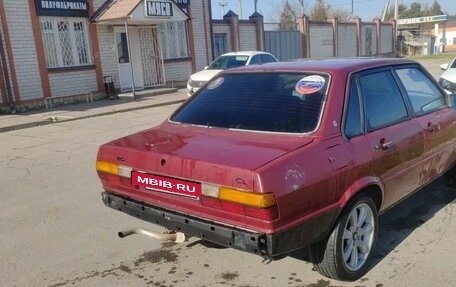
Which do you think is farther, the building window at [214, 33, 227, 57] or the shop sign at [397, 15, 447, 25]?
the shop sign at [397, 15, 447, 25]

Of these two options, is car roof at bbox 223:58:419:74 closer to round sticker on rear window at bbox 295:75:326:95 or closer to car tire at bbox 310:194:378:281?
round sticker on rear window at bbox 295:75:326:95

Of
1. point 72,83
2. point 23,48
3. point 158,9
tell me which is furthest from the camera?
point 158,9

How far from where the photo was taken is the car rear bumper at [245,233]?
8.93 feet

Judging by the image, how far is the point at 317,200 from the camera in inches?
115

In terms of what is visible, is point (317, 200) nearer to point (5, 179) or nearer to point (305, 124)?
point (305, 124)

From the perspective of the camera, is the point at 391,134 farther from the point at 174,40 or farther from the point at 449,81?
the point at 174,40

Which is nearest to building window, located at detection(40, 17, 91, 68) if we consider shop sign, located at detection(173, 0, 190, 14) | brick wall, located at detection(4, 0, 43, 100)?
brick wall, located at detection(4, 0, 43, 100)

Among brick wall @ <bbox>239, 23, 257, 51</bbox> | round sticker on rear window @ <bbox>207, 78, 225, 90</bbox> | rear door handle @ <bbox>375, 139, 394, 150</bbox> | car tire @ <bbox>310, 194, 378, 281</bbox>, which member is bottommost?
car tire @ <bbox>310, 194, 378, 281</bbox>

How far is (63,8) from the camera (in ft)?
51.4

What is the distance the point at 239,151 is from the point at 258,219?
48 cm

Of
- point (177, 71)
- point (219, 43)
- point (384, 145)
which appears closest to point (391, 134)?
point (384, 145)

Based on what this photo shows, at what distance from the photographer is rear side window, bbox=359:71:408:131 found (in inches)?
141

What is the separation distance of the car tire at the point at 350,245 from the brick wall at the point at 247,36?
21045mm

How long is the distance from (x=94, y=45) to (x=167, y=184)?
14860mm
